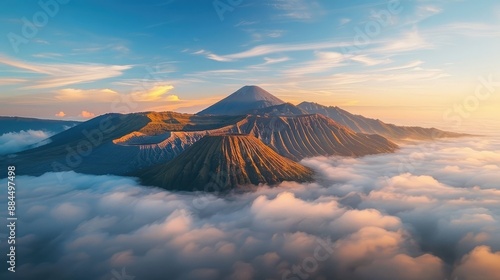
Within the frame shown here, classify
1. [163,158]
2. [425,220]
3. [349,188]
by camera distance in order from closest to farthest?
1. [425,220]
2. [349,188]
3. [163,158]

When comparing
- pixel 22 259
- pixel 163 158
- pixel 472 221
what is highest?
pixel 163 158

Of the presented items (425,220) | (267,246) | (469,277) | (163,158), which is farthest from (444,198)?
(163,158)

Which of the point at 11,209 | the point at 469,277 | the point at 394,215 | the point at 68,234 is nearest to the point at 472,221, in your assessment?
the point at 394,215

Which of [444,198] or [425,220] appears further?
[444,198]

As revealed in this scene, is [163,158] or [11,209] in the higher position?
[163,158]

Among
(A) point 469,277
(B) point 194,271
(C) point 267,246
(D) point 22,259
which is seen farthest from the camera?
(C) point 267,246

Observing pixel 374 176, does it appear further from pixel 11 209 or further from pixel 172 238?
pixel 11 209
